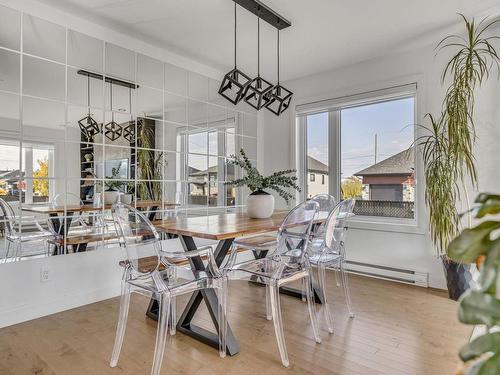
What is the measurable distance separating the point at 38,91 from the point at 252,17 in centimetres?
181

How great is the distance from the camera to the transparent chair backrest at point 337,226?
2.38 meters

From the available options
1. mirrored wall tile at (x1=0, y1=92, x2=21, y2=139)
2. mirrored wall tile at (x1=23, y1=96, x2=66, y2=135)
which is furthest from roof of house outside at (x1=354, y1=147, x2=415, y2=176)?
mirrored wall tile at (x1=0, y1=92, x2=21, y2=139)

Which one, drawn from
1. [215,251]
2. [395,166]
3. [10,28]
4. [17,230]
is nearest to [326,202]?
[395,166]

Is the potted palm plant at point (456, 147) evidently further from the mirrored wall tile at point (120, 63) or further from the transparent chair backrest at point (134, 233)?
the mirrored wall tile at point (120, 63)

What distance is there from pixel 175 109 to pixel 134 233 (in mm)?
1929

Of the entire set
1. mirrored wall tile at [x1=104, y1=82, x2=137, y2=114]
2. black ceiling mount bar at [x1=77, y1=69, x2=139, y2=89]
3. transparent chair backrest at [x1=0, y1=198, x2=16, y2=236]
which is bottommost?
transparent chair backrest at [x1=0, y1=198, x2=16, y2=236]

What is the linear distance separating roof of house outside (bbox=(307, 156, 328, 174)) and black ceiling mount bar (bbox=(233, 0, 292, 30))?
1843 millimetres

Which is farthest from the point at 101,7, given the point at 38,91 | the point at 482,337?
the point at 482,337

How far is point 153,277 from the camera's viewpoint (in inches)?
75.9

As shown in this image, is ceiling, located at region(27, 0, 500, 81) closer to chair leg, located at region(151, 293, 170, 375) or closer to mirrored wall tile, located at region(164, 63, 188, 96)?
mirrored wall tile, located at region(164, 63, 188, 96)

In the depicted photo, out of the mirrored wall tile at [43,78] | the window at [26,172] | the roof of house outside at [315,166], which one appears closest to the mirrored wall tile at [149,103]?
the mirrored wall tile at [43,78]

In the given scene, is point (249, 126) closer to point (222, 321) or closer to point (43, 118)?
point (43, 118)

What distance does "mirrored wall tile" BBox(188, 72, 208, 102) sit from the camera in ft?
12.2

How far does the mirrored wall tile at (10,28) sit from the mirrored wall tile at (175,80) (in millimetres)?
1303
